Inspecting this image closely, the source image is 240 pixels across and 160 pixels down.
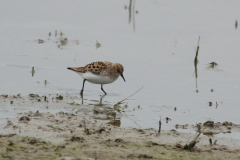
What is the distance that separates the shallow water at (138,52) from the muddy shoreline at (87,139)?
814 millimetres

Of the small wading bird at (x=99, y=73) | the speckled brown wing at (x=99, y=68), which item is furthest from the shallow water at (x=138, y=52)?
the speckled brown wing at (x=99, y=68)

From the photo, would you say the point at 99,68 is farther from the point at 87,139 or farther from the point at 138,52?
the point at 87,139

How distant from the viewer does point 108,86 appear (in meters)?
12.2

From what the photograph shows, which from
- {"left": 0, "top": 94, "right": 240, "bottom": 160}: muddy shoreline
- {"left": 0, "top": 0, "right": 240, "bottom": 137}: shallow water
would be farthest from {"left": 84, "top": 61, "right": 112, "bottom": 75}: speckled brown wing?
{"left": 0, "top": 94, "right": 240, "bottom": 160}: muddy shoreline

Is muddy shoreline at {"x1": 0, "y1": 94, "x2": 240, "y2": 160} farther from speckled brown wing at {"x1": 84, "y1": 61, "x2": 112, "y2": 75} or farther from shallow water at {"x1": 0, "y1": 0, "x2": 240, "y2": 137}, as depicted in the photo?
speckled brown wing at {"x1": 84, "y1": 61, "x2": 112, "y2": 75}

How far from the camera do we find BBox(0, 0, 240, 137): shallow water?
1044 cm

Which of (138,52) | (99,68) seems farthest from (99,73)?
(138,52)

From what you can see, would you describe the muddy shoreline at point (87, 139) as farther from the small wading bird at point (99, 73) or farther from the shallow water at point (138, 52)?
the small wading bird at point (99, 73)

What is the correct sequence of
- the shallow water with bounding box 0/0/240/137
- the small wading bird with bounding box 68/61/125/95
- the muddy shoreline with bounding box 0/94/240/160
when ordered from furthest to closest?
the small wading bird with bounding box 68/61/125/95, the shallow water with bounding box 0/0/240/137, the muddy shoreline with bounding box 0/94/240/160

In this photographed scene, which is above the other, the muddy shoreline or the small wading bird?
the small wading bird

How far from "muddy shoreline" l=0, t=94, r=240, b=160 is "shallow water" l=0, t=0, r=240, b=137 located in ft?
2.67

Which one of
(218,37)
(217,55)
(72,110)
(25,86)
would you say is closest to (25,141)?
(72,110)

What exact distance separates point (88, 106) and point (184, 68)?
522cm

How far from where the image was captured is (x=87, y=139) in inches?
270
